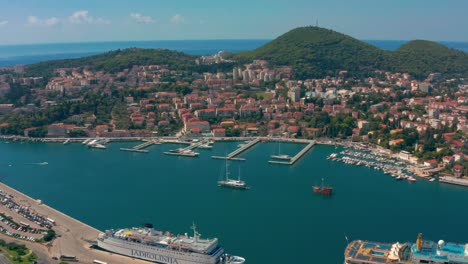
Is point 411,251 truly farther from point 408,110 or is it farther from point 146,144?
point 408,110

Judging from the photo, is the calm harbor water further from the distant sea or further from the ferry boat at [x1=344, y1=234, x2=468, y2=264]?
the distant sea

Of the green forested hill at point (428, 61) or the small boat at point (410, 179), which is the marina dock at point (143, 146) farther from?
the green forested hill at point (428, 61)

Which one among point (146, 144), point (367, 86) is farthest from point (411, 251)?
point (367, 86)

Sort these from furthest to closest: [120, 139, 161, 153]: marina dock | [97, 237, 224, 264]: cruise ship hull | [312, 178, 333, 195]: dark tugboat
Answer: [120, 139, 161, 153]: marina dock, [312, 178, 333, 195]: dark tugboat, [97, 237, 224, 264]: cruise ship hull

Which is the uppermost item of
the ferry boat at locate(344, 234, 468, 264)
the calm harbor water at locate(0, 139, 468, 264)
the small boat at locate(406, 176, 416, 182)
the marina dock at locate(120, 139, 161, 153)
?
the ferry boat at locate(344, 234, 468, 264)

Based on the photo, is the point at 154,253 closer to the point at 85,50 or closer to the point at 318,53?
the point at 318,53

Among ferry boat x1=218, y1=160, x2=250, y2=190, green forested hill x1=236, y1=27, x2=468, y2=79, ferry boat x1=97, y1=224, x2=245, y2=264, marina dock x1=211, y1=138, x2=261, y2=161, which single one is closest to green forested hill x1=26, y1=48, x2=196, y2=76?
green forested hill x1=236, y1=27, x2=468, y2=79
